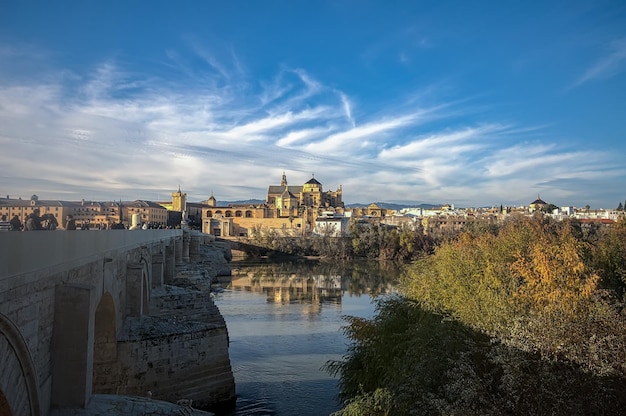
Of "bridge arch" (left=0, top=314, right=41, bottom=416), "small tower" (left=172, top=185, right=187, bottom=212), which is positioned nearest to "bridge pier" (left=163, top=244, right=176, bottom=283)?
"bridge arch" (left=0, top=314, right=41, bottom=416)

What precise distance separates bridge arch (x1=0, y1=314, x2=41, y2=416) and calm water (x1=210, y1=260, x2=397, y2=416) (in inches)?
240

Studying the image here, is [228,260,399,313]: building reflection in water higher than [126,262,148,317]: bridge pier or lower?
lower

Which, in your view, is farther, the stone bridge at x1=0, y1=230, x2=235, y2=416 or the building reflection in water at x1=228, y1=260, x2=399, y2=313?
the building reflection in water at x1=228, y1=260, x2=399, y2=313

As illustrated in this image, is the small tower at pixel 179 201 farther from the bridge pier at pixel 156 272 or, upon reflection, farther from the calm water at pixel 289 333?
the bridge pier at pixel 156 272

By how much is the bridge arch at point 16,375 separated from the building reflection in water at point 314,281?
1827 centimetres

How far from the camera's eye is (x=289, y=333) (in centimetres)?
1820

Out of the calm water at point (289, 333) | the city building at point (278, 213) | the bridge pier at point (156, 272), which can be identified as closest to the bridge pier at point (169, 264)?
the calm water at point (289, 333)

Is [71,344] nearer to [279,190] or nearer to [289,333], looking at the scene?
[289,333]

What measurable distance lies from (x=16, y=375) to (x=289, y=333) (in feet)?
45.0

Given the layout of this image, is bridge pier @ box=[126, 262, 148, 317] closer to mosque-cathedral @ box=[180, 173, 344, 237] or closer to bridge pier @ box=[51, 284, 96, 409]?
bridge pier @ box=[51, 284, 96, 409]

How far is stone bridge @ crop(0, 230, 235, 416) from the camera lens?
16.1ft

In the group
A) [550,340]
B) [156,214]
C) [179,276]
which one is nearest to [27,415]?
[550,340]

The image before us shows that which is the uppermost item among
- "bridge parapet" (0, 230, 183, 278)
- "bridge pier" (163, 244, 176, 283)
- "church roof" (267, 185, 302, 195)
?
"church roof" (267, 185, 302, 195)

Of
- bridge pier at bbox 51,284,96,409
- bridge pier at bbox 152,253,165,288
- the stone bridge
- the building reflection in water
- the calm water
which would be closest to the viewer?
the stone bridge
